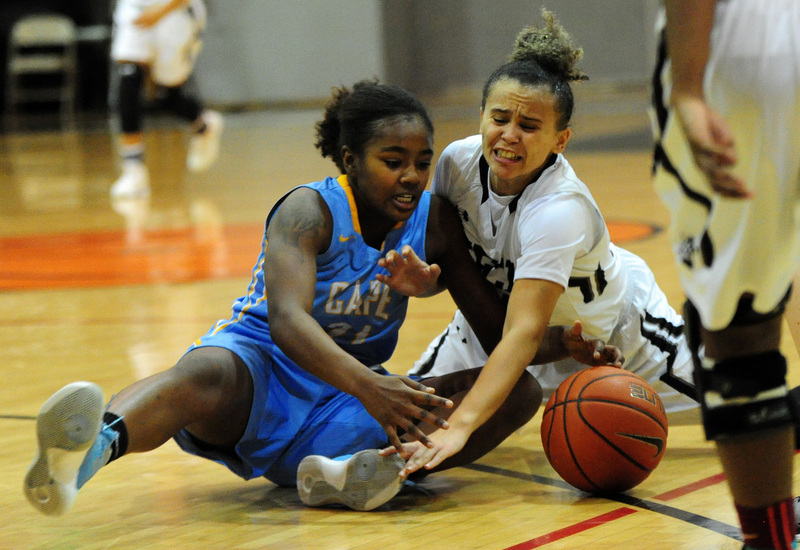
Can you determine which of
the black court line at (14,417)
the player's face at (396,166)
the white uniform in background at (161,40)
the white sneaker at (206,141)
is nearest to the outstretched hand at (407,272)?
the player's face at (396,166)

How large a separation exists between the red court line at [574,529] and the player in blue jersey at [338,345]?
0.33 metres

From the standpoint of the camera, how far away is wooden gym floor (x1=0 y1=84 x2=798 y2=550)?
2.41 meters

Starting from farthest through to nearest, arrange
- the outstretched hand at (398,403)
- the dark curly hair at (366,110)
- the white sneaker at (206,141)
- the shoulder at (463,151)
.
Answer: the white sneaker at (206,141) < the shoulder at (463,151) < the dark curly hair at (366,110) < the outstretched hand at (398,403)

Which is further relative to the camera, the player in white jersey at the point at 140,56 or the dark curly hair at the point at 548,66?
the player in white jersey at the point at 140,56

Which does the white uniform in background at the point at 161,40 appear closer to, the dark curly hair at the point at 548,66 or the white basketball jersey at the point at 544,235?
the white basketball jersey at the point at 544,235

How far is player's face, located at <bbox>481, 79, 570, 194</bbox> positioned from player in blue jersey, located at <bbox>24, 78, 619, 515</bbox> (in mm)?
167

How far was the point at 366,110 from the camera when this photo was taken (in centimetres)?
277

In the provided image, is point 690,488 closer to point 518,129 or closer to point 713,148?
point 518,129

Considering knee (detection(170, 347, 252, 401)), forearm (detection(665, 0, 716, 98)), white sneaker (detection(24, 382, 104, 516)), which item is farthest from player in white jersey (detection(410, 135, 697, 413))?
white sneaker (detection(24, 382, 104, 516))

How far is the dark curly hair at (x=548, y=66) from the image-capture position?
271 centimetres

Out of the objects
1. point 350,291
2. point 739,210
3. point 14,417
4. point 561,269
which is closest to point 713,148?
point 739,210

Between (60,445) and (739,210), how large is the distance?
139 cm

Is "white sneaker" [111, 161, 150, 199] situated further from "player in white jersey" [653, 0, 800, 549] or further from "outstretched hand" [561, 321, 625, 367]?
"player in white jersey" [653, 0, 800, 549]

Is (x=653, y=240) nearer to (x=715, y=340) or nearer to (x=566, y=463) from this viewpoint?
(x=566, y=463)
